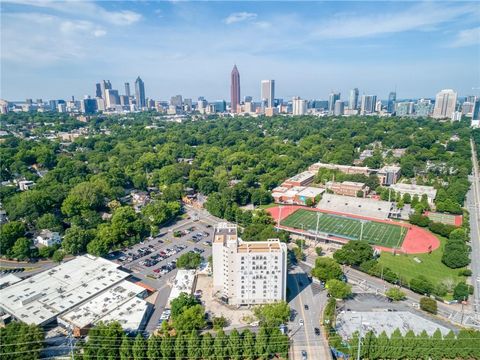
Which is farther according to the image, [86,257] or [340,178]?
[340,178]

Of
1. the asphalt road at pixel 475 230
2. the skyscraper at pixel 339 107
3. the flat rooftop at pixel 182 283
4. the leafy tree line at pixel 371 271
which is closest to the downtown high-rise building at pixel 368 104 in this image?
the skyscraper at pixel 339 107

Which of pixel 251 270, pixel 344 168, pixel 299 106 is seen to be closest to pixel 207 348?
pixel 251 270

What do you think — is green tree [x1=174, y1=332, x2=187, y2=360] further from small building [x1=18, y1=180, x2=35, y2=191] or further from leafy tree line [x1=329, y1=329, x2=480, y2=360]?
small building [x1=18, y1=180, x2=35, y2=191]

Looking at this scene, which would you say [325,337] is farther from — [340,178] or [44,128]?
[44,128]

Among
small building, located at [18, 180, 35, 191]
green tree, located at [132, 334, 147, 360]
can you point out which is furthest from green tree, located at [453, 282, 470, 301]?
small building, located at [18, 180, 35, 191]

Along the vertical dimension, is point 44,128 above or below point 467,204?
above

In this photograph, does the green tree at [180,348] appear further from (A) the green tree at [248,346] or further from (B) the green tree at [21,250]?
(B) the green tree at [21,250]

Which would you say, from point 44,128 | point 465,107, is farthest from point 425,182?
point 465,107
